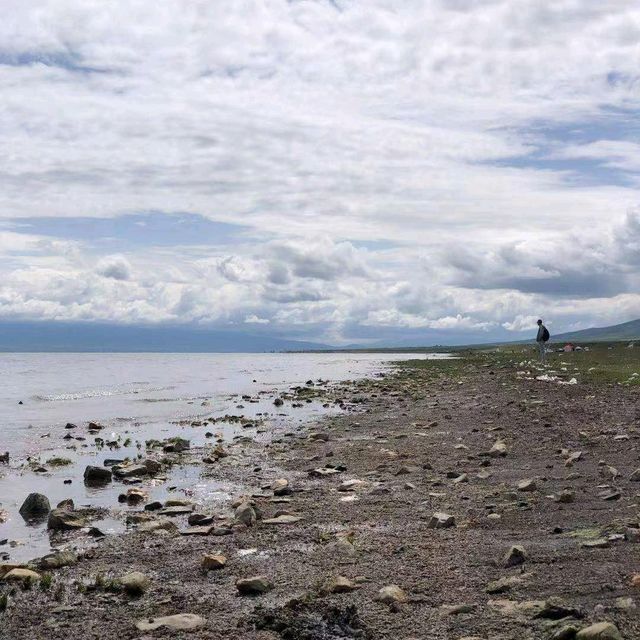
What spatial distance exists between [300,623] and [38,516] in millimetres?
8674

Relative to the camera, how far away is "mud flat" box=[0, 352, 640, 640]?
760cm

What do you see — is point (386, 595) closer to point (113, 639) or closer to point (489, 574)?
point (489, 574)

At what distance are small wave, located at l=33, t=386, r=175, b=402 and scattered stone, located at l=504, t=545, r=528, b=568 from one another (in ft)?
151

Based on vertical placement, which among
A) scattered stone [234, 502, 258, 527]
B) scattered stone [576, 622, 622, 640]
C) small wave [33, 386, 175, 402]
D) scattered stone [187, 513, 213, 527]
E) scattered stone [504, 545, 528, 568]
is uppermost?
scattered stone [576, 622, 622, 640]

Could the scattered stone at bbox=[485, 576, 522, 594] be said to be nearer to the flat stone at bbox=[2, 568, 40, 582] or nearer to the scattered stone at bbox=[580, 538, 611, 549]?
the scattered stone at bbox=[580, 538, 611, 549]

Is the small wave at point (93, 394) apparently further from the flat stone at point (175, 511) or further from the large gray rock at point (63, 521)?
the large gray rock at point (63, 521)

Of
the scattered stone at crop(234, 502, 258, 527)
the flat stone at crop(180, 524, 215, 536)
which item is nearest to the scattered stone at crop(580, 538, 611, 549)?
the scattered stone at crop(234, 502, 258, 527)

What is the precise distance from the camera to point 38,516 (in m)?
14.4

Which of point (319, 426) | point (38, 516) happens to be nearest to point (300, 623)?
point (38, 516)

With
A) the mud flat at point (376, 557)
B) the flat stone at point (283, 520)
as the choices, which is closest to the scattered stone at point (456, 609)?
the mud flat at point (376, 557)

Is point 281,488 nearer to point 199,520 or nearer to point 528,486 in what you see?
point 199,520

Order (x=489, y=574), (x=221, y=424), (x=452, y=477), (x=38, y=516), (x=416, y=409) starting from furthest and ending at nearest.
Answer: (x=416, y=409), (x=221, y=424), (x=452, y=477), (x=38, y=516), (x=489, y=574)

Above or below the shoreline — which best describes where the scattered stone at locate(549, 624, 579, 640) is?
above

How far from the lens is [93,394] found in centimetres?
5678
